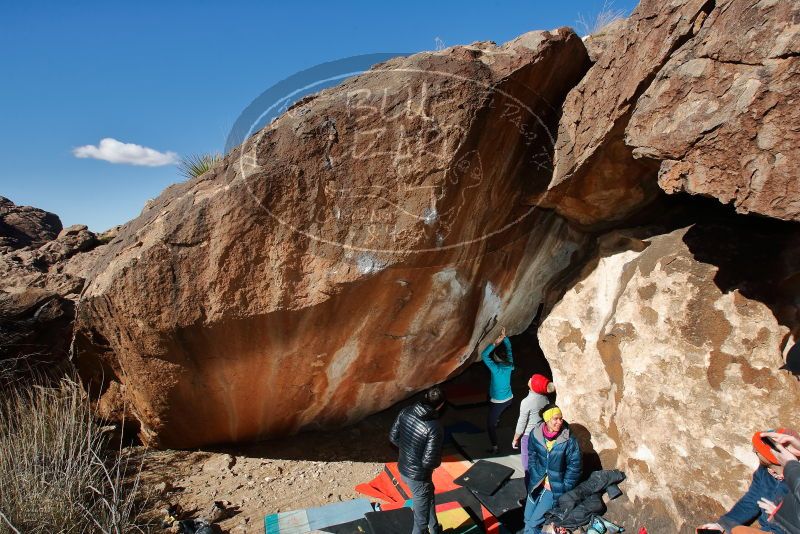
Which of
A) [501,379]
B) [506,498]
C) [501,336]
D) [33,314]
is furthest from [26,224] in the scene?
[506,498]

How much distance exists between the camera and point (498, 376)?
458 centimetres

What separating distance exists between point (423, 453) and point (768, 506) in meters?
1.88

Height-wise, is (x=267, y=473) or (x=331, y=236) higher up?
(x=331, y=236)

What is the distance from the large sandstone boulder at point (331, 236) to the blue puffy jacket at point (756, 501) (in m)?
2.32

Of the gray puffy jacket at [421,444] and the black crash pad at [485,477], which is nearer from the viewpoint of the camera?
the gray puffy jacket at [421,444]

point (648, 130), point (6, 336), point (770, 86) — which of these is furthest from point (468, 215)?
point (6, 336)

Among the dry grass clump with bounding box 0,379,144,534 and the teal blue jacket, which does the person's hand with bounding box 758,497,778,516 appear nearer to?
the teal blue jacket

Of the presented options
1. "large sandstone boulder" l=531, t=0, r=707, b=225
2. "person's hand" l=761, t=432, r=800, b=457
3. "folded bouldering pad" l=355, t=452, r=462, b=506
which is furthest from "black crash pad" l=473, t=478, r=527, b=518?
"large sandstone boulder" l=531, t=0, r=707, b=225

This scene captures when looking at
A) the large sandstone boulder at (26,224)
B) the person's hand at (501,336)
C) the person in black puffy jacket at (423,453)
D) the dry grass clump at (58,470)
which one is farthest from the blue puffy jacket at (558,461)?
the large sandstone boulder at (26,224)

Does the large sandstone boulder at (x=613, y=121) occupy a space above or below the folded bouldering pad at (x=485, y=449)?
above

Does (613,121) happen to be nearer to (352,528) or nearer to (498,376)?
(498,376)

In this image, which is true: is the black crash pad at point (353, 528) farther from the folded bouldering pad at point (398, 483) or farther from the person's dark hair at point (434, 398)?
the person's dark hair at point (434, 398)

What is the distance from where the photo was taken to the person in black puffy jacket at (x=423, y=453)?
10.3 ft

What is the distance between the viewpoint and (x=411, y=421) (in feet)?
10.6
